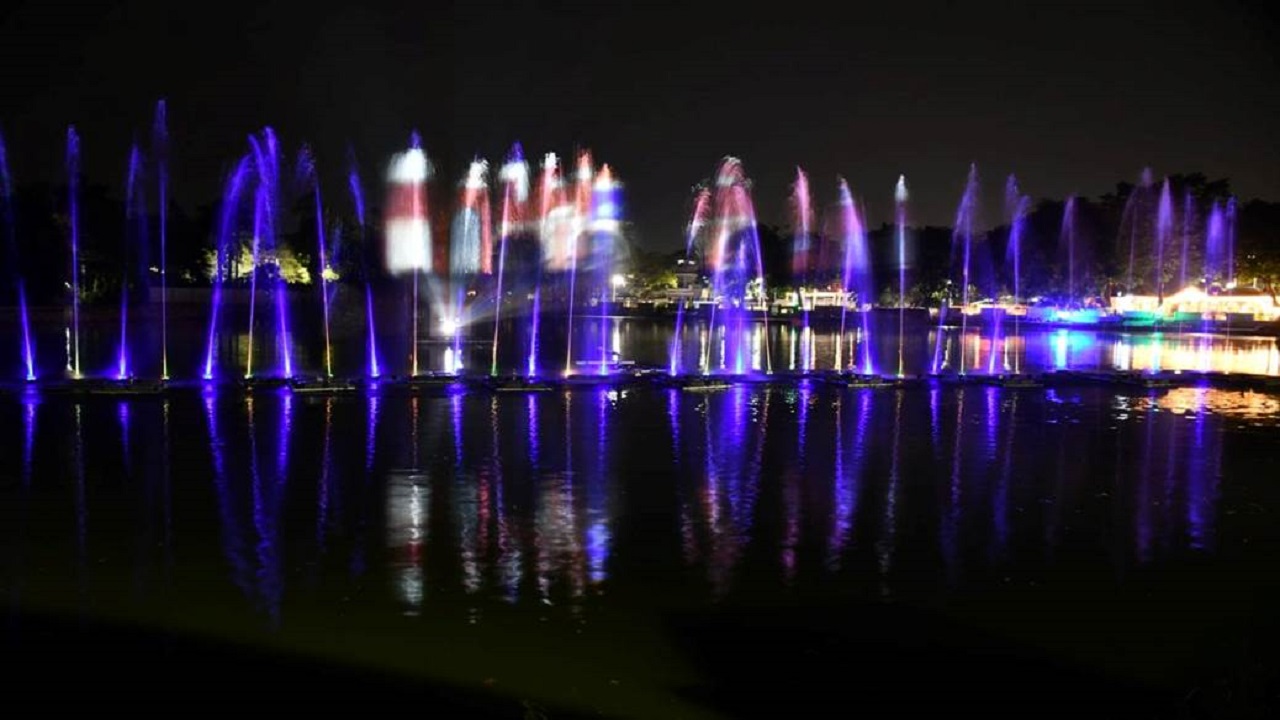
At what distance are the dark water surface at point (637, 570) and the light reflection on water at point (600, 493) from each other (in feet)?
0.22

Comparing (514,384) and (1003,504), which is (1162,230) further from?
(1003,504)

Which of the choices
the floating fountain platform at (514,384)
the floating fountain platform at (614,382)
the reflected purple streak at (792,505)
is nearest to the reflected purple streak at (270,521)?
the reflected purple streak at (792,505)

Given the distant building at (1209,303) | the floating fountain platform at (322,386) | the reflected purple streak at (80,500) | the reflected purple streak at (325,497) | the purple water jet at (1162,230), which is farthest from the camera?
the distant building at (1209,303)

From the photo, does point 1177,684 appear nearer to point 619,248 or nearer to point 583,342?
point 583,342

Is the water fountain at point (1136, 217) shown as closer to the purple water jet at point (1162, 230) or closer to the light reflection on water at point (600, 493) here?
the purple water jet at point (1162, 230)

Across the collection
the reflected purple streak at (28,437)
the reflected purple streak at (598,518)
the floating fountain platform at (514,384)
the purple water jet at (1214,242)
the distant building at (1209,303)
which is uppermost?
the purple water jet at (1214,242)

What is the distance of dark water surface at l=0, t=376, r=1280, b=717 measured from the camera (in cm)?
800

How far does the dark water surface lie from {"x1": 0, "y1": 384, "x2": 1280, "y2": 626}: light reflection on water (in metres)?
0.07

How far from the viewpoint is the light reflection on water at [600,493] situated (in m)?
10.8

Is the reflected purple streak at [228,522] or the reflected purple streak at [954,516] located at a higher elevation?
the reflected purple streak at [228,522]

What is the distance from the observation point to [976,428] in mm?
21625

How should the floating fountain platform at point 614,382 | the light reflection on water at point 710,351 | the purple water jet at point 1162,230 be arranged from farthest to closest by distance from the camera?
1. the purple water jet at point 1162,230
2. the light reflection on water at point 710,351
3. the floating fountain platform at point 614,382

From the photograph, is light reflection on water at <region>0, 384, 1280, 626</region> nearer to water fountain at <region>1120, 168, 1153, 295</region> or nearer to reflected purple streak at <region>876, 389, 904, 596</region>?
reflected purple streak at <region>876, 389, 904, 596</region>

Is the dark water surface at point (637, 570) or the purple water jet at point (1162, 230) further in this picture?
the purple water jet at point (1162, 230)
